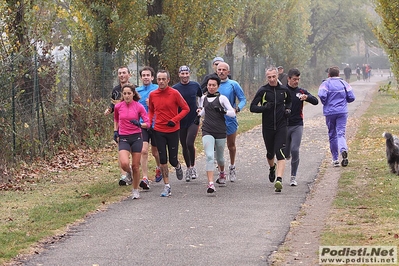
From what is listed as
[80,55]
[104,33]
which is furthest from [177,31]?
[80,55]

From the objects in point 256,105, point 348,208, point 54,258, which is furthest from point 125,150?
point 54,258

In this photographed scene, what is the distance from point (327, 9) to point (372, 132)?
50690 millimetres

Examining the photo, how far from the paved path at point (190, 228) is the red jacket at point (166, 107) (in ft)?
3.43

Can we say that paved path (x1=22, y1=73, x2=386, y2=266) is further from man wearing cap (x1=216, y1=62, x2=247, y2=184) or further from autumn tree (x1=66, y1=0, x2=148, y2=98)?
autumn tree (x1=66, y1=0, x2=148, y2=98)

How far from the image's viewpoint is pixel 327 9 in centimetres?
7356

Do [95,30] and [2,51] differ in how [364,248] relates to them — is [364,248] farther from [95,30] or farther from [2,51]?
[95,30]

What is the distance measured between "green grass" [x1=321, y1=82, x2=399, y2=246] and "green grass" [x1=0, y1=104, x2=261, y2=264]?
3170mm

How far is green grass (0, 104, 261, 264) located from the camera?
9555mm

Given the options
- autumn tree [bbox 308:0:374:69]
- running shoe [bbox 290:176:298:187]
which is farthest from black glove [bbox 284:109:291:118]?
autumn tree [bbox 308:0:374:69]

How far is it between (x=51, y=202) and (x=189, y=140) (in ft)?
9.36

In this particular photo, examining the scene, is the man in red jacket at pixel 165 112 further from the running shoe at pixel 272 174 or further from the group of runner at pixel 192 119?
the running shoe at pixel 272 174

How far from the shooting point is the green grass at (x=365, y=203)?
9266 millimetres

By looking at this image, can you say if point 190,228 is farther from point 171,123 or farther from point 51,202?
point 171,123

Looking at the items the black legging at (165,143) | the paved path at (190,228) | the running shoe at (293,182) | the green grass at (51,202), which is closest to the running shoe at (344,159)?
the paved path at (190,228)
